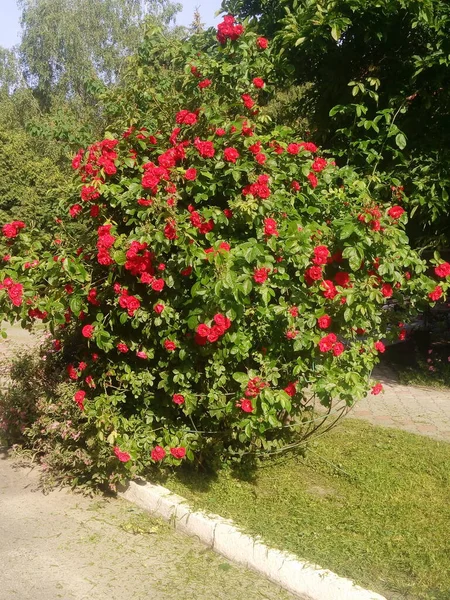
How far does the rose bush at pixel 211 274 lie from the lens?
3.88 meters

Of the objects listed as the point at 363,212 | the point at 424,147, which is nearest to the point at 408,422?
the point at 424,147

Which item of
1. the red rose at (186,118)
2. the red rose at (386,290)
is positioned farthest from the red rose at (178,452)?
the red rose at (186,118)

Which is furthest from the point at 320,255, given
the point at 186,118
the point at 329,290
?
the point at 186,118

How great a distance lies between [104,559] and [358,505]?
1.73 m

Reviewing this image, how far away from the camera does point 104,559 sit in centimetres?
382

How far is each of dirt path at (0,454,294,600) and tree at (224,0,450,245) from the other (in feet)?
11.0

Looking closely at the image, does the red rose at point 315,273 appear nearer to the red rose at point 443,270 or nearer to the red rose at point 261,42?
the red rose at point 443,270

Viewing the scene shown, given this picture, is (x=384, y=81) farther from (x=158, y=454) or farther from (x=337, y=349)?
(x=158, y=454)

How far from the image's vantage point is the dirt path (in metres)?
3.47

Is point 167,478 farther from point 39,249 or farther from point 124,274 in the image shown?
point 39,249

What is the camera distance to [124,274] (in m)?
4.25

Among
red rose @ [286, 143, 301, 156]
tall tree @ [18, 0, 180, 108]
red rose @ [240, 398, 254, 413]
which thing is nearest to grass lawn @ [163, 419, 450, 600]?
red rose @ [240, 398, 254, 413]

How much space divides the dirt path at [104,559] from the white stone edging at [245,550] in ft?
0.20

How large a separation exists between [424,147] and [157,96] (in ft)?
9.67
